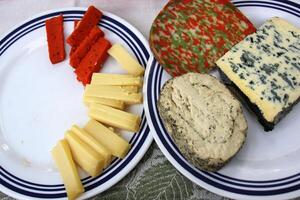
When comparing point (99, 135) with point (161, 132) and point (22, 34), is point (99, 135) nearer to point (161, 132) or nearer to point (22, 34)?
point (161, 132)

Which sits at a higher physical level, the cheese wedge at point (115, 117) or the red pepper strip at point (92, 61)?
the red pepper strip at point (92, 61)

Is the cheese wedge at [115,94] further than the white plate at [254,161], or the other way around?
the cheese wedge at [115,94]

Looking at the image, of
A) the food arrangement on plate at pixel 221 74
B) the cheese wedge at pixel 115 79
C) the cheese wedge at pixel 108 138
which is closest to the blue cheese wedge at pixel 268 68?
the food arrangement on plate at pixel 221 74

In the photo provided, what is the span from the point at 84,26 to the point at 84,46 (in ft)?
0.26

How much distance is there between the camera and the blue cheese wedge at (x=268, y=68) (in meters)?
0.99

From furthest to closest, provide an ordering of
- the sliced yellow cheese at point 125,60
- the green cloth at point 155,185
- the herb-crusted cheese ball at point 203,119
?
the sliced yellow cheese at point 125,60 < the green cloth at point 155,185 < the herb-crusted cheese ball at point 203,119

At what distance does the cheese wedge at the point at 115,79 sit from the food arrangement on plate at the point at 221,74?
10 centimetres

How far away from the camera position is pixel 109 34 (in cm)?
127

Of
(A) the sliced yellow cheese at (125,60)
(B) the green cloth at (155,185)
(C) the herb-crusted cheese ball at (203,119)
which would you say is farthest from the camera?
(A) the sliced yellow cheese at (125,60)

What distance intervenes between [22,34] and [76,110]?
1.27 feet

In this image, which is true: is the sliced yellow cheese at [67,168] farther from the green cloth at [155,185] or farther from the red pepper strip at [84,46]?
the red pepper strip at [84,46]

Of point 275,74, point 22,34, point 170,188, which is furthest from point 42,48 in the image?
point 275,74

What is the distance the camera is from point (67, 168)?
1.03m

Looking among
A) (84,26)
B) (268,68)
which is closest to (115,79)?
(84,26)
